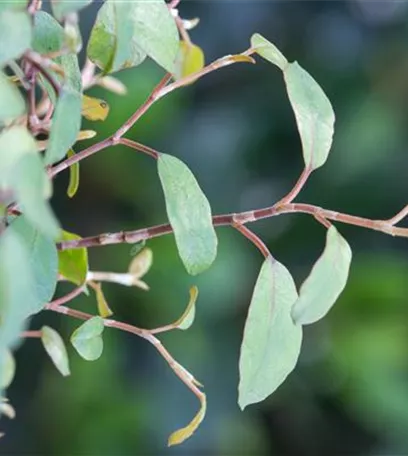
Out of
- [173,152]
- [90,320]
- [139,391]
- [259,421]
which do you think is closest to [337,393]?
[259,421]

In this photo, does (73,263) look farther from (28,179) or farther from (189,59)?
(28,179)

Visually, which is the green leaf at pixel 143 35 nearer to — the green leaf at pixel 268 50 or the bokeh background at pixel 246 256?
the green leaf at pixel 268 50

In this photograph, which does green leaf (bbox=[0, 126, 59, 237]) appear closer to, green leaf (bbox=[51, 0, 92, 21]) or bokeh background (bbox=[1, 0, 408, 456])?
green leaf (bbox=[51, 0, 92, 21])

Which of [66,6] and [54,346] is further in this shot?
[54,346]

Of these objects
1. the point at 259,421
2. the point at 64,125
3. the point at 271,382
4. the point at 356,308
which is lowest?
the point at 259,421

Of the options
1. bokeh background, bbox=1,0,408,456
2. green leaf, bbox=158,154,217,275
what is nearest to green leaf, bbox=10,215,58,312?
green leaf, bbox=158,154,217,275

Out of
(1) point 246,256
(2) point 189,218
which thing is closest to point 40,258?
(2) point 189,218

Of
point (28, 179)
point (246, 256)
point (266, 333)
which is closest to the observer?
point (28, 179)

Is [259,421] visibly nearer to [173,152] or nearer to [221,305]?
[221,305]
